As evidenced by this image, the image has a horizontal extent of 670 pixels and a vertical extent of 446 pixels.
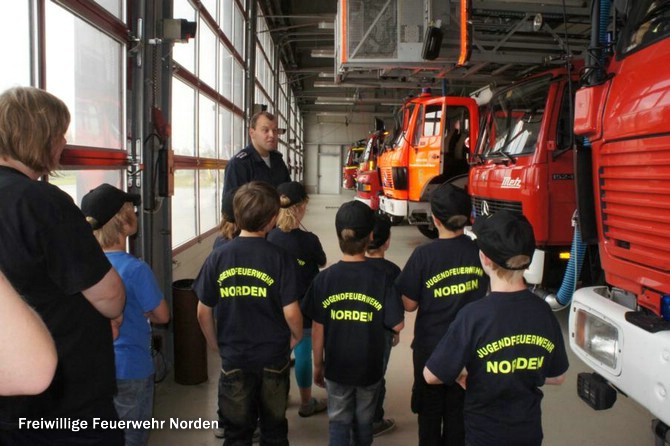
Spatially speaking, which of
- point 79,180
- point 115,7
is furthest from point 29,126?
point 115,7

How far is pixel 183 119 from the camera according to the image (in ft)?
19.4

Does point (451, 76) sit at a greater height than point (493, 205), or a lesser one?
greater

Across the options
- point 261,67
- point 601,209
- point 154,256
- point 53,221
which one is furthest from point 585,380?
point 261,67

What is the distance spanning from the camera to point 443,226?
262 centimetres

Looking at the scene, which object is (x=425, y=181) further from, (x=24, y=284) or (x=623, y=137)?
(x=24, y=284)

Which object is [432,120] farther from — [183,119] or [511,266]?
[511,266]

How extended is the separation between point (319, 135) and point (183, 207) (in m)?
27.8

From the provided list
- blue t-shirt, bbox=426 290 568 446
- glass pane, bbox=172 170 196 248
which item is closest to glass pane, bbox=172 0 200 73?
glass pane, bbox=172 170 196 248

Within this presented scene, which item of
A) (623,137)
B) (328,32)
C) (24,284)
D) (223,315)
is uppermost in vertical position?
(328,32)

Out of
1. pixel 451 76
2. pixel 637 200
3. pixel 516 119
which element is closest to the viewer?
pixel 637 200

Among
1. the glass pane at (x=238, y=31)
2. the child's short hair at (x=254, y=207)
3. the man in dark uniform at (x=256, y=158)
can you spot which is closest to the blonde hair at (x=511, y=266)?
the child's short hair at (x=254, y=207)

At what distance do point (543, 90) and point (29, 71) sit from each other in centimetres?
445

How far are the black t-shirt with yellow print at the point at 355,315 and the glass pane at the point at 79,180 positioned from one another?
5.81ft

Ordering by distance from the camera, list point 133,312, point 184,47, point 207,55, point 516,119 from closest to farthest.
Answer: point 133,312 < point 516,119 < point 184,47 < point 207,55
